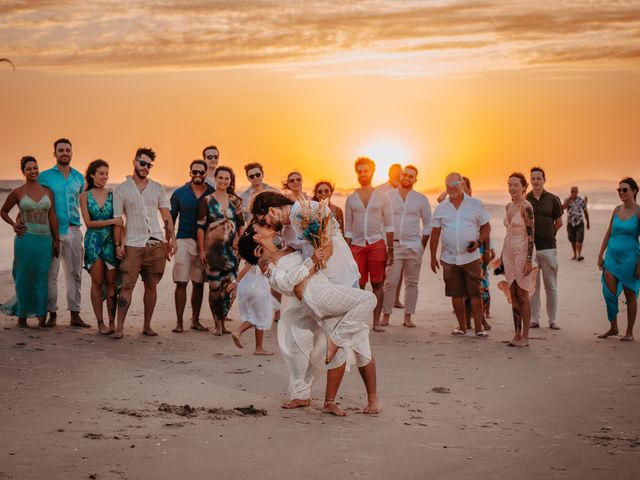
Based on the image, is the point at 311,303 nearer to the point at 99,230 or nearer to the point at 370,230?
the point at 99,230

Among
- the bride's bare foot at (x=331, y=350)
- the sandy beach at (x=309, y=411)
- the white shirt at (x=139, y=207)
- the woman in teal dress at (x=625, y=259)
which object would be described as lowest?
the sandy beach at (x=309, y=411)

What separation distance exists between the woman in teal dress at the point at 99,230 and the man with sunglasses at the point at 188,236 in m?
0.91

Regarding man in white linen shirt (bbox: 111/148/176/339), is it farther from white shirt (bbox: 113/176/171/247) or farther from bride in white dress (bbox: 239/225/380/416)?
bride in white dress (bbox: 239/225/380/416)

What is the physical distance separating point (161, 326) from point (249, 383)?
433 cm

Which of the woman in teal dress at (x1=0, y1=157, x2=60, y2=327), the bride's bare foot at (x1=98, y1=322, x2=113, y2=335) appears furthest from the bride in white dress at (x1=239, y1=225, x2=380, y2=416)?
the woman in teal dress at (x1=0, y1=157, x2=60, y2=327)

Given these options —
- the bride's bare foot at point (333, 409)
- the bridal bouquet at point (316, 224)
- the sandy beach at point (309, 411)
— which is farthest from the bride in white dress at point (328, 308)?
the sandy beach at point (309, 411)

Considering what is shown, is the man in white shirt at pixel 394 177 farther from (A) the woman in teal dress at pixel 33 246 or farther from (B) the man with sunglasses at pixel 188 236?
(A) the woman in teal dress at pixel 33 246

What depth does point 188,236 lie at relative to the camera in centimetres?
1328

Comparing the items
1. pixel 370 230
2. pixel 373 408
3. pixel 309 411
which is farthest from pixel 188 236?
pixel 373 408

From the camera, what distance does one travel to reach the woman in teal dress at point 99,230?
1244 cm

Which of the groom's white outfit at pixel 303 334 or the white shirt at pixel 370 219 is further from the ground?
the white shirt at pixel 370 219

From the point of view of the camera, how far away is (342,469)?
266 inches

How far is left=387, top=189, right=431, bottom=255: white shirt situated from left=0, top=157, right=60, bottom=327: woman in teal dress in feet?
15.5

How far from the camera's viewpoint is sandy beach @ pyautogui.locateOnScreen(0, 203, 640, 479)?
6.84m
